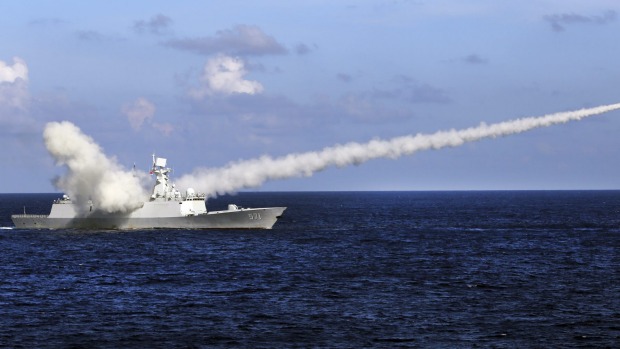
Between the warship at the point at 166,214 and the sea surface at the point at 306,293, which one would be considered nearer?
the sea surface at the point at 306,293

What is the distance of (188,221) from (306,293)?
44755 millimetres

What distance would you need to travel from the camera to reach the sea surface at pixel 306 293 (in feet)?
121

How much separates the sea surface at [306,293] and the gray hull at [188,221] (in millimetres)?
5272

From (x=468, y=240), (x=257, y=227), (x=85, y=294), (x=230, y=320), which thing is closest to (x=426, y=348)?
(x=230, y=320)

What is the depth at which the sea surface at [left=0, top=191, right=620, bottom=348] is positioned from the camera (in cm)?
3688

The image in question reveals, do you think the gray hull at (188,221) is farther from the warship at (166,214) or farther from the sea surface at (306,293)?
the sea surface at (306,293)

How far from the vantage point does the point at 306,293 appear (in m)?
49.2

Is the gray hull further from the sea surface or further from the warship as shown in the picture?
the sea surface

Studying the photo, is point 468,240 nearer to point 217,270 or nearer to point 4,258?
point 217,270

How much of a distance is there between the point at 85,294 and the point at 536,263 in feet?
109

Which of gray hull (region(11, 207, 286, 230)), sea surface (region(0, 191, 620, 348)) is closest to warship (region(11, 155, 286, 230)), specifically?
gray hull (region(11, 207, 286, 230))

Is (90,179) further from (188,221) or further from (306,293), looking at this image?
(306,293)

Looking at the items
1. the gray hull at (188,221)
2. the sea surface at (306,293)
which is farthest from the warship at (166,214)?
the sea surface at (306,293)

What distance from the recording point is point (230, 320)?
4059 centimetres
